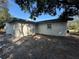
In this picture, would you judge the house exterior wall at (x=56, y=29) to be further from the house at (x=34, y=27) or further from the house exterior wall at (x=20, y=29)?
the house exterior wall at (x=20, y=29)

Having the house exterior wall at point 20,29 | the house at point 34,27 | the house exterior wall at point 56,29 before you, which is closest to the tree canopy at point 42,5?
the house exterior wall at point 56,29

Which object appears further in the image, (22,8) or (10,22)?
(10,22)

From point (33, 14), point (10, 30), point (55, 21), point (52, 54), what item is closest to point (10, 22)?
point (10, 30)

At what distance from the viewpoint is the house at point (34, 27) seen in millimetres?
24698

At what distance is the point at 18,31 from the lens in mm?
25750

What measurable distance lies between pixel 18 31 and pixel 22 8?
1208cm

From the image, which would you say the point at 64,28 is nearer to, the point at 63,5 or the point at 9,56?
the point at 63,5

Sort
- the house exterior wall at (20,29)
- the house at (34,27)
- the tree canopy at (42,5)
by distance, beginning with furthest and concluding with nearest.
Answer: the house exterior wall at (20,29) < the house at (34,27) < the tree canopy at (42,5)

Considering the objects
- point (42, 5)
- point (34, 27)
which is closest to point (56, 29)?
point (34, 27)

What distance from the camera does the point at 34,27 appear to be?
29547 millimetres

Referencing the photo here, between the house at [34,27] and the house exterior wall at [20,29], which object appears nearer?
the house at [34,27]

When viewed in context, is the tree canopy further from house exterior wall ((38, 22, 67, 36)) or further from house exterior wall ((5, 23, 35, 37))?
house exterior wall ((5, 23, 35, 37))

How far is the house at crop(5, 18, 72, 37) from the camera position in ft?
81.0

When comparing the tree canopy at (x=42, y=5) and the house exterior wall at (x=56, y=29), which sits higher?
the tree canopy at (x=42, y=5)
